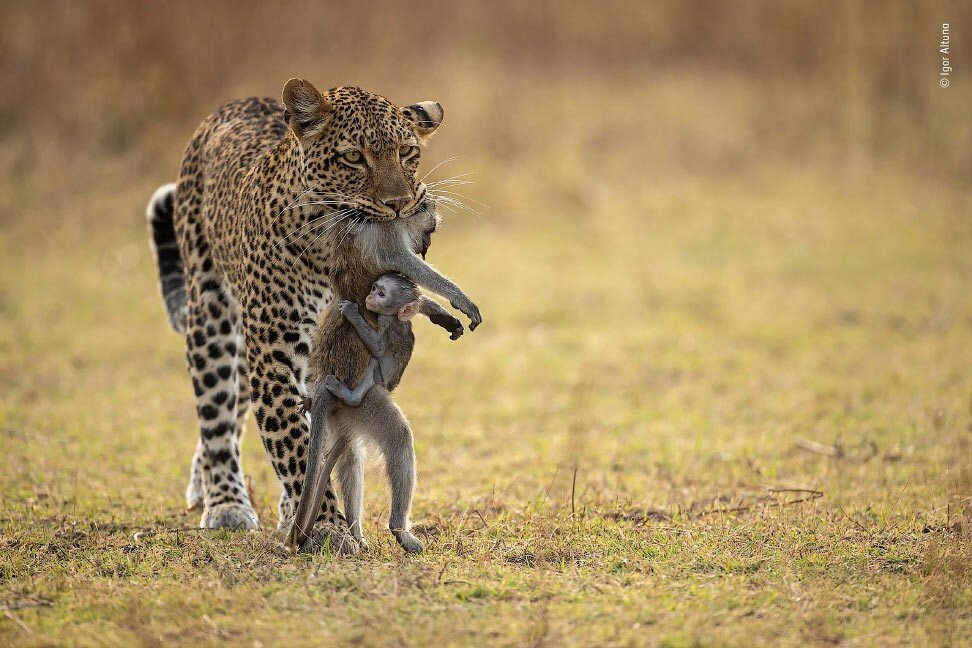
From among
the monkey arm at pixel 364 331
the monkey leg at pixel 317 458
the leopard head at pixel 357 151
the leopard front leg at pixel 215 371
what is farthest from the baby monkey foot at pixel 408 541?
the leopard front leg at pixel 215 371

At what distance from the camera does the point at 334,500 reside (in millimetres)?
5832

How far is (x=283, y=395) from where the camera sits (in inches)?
236

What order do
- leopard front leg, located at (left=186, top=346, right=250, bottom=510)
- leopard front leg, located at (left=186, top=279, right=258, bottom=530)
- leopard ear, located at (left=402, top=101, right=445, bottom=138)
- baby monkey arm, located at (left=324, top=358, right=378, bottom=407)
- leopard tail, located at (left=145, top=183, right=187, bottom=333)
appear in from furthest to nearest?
leopard tail, located at (left=145, top=183, right=187, bottom=333) → leopard front leg, located at (left=186, top=346, right=250, bottom=510) → leopard front leg, located at (left=186, top=279, right=258, bottom=530) → leopard ear, located at (left=402, top=101, right=445, bottom=138) → baby monkey arm, located at (left=324, top=358, right=378, bottom=407)

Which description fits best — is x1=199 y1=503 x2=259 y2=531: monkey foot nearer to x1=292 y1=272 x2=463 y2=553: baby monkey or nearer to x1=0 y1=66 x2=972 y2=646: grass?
x1=0 y1=66 x2=972 y2=646: grass

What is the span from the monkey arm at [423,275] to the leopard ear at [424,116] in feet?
2.57

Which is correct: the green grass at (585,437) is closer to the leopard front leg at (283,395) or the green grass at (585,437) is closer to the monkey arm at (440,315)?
the leopard front leg at (283,395)

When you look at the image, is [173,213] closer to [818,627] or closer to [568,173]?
[818,627]

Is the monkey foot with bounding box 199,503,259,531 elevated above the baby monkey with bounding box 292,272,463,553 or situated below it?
below

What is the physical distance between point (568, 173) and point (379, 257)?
489 inches

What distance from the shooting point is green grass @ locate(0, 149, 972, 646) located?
5.06 m

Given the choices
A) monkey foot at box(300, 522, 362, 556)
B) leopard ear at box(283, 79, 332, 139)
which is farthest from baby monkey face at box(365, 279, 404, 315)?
monkey foot at box(300, 522, 362, 556)

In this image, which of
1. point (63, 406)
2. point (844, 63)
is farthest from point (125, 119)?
point (844, 63)

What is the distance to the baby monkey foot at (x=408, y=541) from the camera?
555cm


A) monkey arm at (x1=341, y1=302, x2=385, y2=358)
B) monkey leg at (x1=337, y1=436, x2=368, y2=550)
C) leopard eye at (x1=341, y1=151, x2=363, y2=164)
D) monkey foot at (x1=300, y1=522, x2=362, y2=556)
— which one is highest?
leopard eye at (x1=341, y1=151, x2=363, y2=164)
